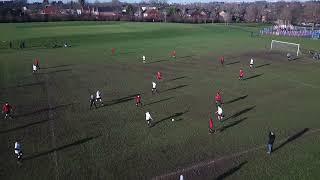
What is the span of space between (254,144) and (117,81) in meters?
19.9

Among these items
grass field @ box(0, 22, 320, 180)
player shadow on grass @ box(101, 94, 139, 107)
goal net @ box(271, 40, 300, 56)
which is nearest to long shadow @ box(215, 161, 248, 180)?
grass field @ box(0, 22, 320, 180)

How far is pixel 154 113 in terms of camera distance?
91.6ft

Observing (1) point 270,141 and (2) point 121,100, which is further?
(2) point 121,100

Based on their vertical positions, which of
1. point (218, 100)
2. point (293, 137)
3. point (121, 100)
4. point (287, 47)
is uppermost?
point (287, 47)

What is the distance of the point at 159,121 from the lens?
85.7ft

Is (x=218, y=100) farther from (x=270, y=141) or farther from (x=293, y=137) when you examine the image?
(x=270, y=141)

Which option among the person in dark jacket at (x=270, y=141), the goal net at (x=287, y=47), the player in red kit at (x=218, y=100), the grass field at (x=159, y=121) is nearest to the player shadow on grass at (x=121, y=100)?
the grass field at (x=159, y=121)

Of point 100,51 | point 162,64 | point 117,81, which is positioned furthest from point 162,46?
point 117,81

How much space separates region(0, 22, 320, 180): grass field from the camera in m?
19.2

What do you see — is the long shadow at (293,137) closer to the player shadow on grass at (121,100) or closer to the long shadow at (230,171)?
the long shadow at (230,171)

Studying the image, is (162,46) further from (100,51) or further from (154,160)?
(154,160)

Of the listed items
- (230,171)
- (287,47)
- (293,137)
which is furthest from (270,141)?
(287,47)

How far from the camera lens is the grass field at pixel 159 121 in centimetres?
1923

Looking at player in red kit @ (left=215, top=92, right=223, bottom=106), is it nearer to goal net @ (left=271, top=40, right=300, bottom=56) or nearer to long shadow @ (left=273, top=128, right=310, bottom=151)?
long shadow @ (left=273, top=128, right=310, bottom=151)
